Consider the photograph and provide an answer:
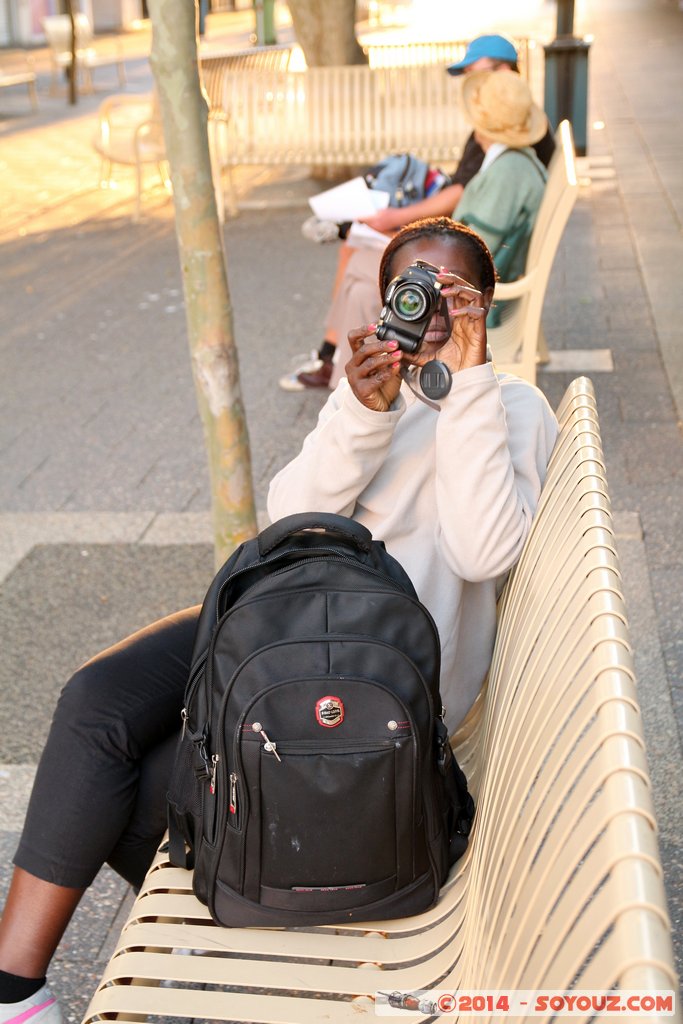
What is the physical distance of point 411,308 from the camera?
2.06 metres

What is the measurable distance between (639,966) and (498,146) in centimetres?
450

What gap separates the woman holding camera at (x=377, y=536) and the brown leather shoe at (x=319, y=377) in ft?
11.6

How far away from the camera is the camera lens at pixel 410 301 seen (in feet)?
6.72

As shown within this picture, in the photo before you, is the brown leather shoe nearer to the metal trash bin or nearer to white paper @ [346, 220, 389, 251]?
white paper @ [346, 220, 389, 251]

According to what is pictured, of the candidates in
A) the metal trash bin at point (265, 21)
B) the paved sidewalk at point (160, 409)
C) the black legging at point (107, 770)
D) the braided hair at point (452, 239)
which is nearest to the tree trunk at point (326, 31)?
the paved sidewalk at point (160, 409)

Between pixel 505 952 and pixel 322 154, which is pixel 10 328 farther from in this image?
pixel 505 952

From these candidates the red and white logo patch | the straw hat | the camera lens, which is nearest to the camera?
the red and white logo patch

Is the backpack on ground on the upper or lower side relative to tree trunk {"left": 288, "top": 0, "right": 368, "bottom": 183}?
lower

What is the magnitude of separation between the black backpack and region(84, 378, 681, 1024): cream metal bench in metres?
0.07

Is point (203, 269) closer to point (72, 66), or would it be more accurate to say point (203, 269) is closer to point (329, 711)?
point (329, 711)

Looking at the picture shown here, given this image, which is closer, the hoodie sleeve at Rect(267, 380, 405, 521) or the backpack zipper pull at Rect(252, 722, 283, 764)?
the backpack zipper pull at Rect(252, 722, 283, 764)

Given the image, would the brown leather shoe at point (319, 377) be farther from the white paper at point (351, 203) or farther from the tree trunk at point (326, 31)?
the tree trunk at point (326, 31)

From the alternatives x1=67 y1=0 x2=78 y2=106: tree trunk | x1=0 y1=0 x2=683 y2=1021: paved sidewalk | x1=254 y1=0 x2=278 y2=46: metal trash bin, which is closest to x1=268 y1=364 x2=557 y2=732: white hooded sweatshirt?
x1=0 y1=0 x2=683 y2=1021: paved sidewalk

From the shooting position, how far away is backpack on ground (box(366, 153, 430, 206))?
5562 mm
